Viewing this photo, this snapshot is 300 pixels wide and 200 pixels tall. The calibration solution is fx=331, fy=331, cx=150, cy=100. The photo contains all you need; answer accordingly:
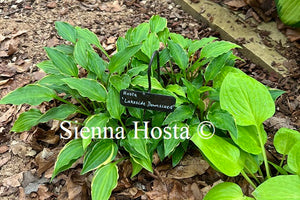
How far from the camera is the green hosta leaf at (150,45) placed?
2271 mm

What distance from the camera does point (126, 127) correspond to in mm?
2201

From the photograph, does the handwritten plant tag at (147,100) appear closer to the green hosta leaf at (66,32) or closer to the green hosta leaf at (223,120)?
the green hosta leaf at (223,120)

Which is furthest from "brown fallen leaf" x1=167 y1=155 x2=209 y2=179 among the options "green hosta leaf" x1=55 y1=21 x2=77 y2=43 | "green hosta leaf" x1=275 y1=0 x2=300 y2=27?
"green hosta leaf" x1=275 y1=0 x2=300 y2=27

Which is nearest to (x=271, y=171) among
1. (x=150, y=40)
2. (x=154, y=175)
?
(x=154, y=175)

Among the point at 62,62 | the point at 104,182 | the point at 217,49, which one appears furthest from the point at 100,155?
the point at 217,49

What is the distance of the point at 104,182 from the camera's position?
1840 mm

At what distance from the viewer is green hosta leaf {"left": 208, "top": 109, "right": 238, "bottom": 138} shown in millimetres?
1836

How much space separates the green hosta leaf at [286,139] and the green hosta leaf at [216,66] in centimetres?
55

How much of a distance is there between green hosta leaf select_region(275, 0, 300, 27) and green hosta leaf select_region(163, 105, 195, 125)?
1.31 metres

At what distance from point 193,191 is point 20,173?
1117 millimetres

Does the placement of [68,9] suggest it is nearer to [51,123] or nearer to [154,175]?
[51,123]

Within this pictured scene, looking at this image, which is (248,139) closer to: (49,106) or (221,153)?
(221,153)

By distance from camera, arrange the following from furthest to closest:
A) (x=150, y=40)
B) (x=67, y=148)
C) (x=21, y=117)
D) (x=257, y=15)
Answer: (x=257, y=15), (x=150, y=40), (x=21, y=117), (x=67, y=148)

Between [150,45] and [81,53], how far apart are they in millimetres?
472
